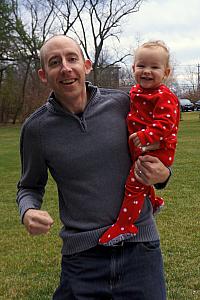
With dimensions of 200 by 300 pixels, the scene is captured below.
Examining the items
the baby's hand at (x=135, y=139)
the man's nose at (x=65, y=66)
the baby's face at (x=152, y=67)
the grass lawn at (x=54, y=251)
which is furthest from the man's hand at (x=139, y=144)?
the grass lawn at (x=54, y=251)

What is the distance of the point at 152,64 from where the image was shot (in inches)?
89.1

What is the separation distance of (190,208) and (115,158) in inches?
238

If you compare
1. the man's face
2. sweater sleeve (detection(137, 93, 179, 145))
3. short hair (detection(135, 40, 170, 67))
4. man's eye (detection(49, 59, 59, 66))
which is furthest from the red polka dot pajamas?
man's eye (detection(49, 59, 59, 66))

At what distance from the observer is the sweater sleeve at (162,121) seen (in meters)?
2.09

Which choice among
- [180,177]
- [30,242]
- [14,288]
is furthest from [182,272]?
[180,177]

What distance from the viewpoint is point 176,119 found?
7.22ft

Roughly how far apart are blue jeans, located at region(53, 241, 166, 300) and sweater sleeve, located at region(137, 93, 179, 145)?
0.47m

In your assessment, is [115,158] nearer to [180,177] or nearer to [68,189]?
[68,189]

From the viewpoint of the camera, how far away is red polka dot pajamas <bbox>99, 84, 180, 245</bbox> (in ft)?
6.88

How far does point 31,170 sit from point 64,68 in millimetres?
510

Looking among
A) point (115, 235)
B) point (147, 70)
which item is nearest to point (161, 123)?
point (147, 70)

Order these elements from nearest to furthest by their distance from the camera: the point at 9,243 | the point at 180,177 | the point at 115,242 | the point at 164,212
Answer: the point at 115,242
the point at 9,243
the point at 164,212
the point at 180,177

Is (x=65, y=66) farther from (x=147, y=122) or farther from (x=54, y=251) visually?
(x=54, y=251)

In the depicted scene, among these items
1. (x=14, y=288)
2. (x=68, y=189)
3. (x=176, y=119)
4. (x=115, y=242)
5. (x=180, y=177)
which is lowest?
(x=180, y=177)
